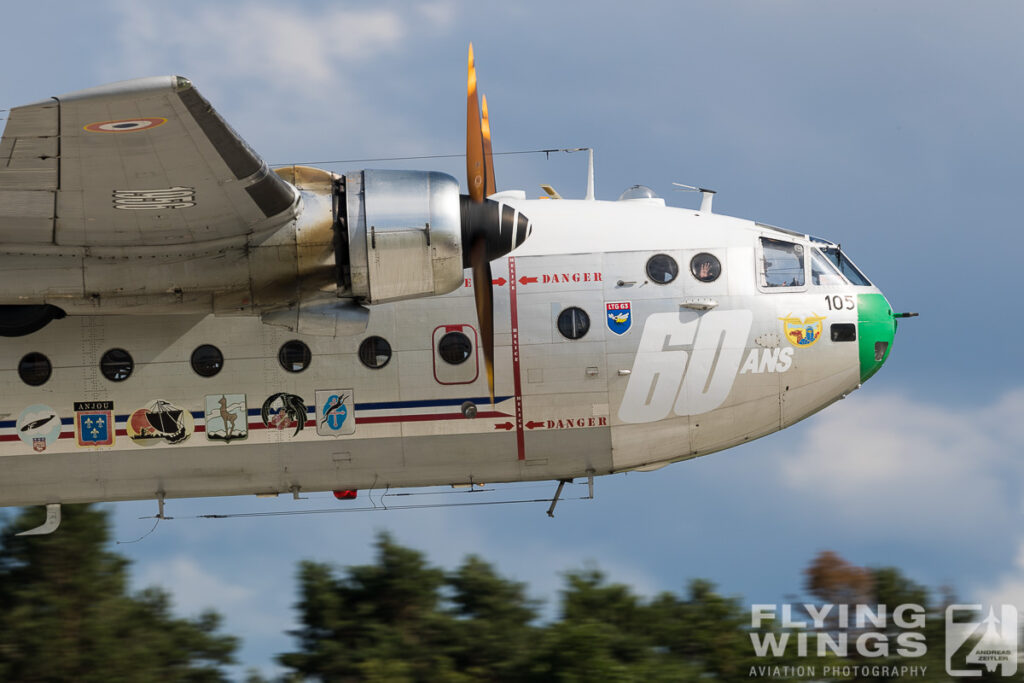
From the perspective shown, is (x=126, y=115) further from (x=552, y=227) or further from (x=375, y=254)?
(x=552, y=227)

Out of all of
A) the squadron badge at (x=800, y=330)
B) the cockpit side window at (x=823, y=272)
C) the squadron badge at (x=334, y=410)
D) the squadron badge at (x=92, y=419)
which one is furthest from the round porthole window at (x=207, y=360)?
the cockpit side window at (x=823, y=272)

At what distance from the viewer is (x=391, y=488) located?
1582 cm

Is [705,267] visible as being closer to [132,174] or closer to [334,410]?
[334,410]

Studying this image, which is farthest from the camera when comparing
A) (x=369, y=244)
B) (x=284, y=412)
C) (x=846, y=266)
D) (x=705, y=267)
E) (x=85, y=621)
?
(x=85, y=621)

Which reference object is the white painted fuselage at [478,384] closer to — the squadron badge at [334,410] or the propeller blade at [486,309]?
the squadron badge at [334,410]

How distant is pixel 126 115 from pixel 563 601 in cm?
1219

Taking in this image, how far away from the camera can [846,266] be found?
1678 centimetres

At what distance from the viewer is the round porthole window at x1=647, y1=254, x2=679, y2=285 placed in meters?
15.9

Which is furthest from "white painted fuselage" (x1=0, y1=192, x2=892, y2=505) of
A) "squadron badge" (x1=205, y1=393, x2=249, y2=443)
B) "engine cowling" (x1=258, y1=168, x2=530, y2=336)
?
"engine cowling" (x1=258, y1=168, x2=530, y2=336)

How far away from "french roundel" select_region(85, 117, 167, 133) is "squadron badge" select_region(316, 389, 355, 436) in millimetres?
4765

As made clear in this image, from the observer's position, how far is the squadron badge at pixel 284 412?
15.3 metres

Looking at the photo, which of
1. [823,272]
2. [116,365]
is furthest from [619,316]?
[116,365]

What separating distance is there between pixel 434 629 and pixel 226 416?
21.0 ft

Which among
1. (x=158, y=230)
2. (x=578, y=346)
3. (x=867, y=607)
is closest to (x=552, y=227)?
(x=578, y=346)
